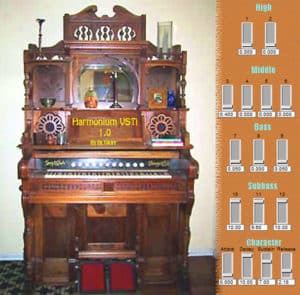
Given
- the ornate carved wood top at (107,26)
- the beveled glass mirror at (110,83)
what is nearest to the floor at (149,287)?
the beveled glass mirror at (110,83)

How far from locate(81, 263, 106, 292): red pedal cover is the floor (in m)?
0.11

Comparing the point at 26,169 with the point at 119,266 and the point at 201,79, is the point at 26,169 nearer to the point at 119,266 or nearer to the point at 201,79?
the point at 119,266

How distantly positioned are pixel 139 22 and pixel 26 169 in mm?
1403

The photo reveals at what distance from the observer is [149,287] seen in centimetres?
338

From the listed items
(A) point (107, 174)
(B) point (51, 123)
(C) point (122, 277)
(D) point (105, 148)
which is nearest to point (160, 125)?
(D) point (105, 148)

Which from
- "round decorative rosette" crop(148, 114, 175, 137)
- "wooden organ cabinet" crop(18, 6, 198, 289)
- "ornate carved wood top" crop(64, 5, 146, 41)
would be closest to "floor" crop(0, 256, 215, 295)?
"wooden organ cabinet" crop(18, 6, 198, 289)

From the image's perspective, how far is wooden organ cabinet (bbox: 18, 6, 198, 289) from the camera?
3.27 metres

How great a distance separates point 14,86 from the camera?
147 inches

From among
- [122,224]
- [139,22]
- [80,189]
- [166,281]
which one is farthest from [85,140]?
[166,281]

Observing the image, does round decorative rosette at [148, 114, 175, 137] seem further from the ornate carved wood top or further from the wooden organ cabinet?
the ornate carved wood top

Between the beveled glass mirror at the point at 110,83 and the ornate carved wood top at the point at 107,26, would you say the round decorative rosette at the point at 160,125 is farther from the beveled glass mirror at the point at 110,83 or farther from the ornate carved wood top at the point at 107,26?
the ornate carved wood top at the point at 107,26

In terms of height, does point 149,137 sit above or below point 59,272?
above

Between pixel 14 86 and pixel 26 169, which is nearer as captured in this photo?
pixel 26 169

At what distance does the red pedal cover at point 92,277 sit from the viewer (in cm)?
325
